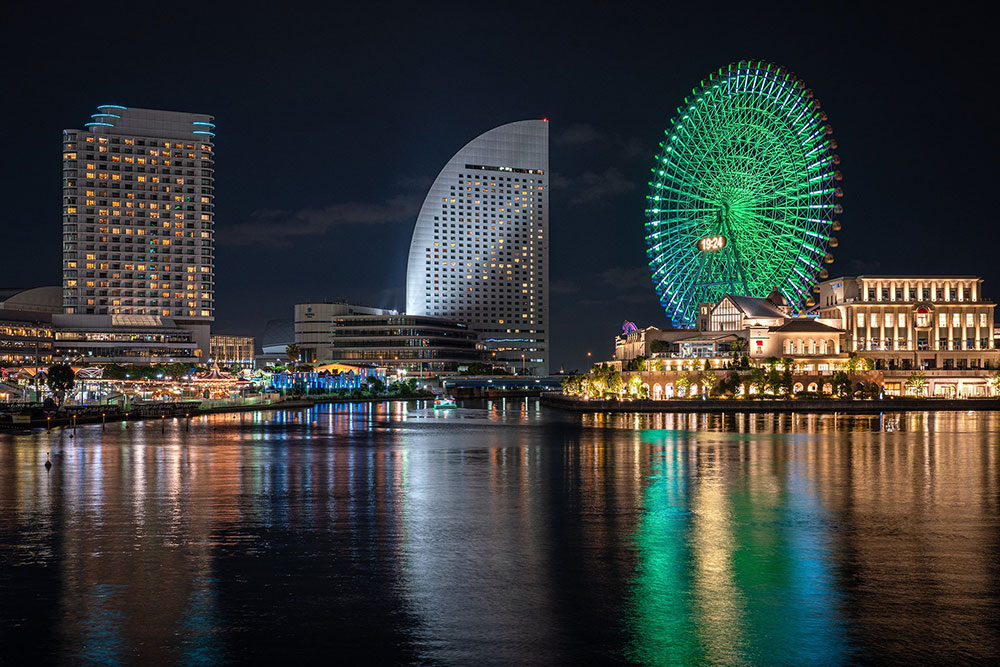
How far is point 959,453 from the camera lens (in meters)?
47.8

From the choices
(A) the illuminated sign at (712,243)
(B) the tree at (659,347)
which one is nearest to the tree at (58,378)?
(A) the illuminated sign at (712,243)

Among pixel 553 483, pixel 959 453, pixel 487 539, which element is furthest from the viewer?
pixel 959 453

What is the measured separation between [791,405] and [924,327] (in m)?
36.7

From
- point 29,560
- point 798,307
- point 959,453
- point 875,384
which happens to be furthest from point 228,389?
point 29,560

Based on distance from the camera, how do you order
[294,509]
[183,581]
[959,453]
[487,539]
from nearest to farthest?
[183,581] < [487,539] < [294,509] < [959,453]

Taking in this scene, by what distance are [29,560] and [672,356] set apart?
424 feet

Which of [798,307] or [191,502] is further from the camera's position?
[798,307]

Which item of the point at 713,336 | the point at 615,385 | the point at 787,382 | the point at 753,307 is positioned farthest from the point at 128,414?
the point at 753,307

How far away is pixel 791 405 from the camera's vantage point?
12231 cm

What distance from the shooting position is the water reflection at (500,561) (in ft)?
44.5

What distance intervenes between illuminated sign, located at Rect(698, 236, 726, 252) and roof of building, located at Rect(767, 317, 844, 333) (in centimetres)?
3257

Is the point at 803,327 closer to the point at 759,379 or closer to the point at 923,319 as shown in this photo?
the point at 759,379

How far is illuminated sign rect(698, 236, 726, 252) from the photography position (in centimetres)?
10938

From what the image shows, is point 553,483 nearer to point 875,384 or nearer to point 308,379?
point 875,384
